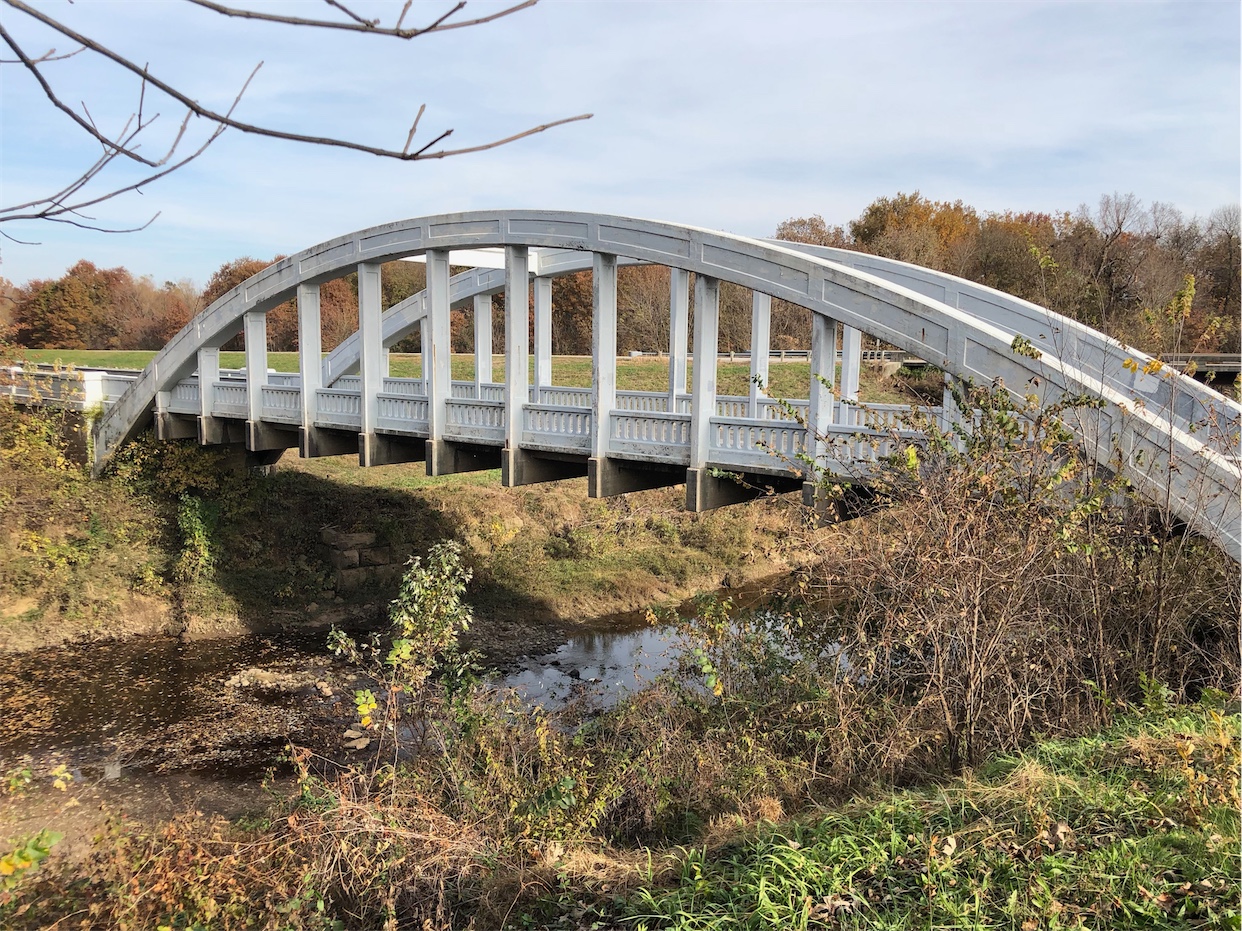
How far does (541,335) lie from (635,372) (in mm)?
17428

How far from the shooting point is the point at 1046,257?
7480 mm

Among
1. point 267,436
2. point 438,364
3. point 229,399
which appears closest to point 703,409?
point 438,364

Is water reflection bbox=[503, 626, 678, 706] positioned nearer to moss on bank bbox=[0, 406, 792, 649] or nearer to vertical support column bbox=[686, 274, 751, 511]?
moss on bank bbox=[0, 406, 792, 649]

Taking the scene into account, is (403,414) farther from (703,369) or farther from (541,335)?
(703,369)

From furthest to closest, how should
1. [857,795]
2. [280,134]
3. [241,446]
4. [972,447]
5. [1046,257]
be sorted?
1. [241,446]
2. [1046,257]
3. [972,447]
4. [857,795]
5. [280,134]

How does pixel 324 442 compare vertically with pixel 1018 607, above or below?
above

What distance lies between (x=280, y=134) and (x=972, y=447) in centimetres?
596

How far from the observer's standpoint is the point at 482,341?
1844 cm

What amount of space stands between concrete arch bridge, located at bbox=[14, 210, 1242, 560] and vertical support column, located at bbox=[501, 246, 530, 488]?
3cm

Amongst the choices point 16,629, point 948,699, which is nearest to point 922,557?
point 948,699

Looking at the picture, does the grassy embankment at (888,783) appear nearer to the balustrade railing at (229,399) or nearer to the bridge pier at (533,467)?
the bridge pier at (533,467)

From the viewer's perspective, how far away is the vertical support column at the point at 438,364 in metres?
13.3

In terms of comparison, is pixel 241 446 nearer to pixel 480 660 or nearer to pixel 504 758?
pixel 480 660

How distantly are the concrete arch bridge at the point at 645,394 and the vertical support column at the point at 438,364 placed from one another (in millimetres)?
33
